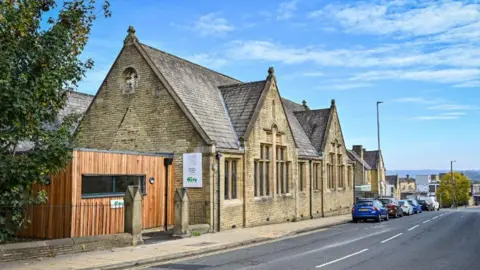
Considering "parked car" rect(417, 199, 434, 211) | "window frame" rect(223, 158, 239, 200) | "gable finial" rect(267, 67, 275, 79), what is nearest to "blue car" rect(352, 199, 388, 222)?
"gable finial" rect(267, 67, 275, 79)

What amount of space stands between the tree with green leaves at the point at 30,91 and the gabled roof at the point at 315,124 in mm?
25845

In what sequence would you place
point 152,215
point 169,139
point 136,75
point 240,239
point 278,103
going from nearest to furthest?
point 240,239 < point 152,215 < point 169,139 < point 136,75 < point 278,103

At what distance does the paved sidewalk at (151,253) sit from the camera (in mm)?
12336

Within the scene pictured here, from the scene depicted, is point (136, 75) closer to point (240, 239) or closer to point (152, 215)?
point (152, 215)

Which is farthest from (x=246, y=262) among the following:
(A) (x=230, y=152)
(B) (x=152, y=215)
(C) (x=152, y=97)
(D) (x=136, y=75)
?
(D) (x=136, y=75)

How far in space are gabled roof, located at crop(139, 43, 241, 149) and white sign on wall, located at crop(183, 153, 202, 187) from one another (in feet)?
4.20

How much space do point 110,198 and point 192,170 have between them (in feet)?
14.7

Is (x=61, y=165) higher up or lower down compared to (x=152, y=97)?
lower down

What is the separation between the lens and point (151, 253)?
14.6 m

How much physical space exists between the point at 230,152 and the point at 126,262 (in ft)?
36.4

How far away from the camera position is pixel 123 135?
2422cm

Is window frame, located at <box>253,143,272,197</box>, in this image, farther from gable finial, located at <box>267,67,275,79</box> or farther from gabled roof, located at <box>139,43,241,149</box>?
gable finial, located at <box>267,67,275,79</box>

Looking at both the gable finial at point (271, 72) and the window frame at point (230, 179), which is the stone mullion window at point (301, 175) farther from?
the window frame at point (230, 179)

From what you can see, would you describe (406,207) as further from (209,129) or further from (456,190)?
(456,190)
